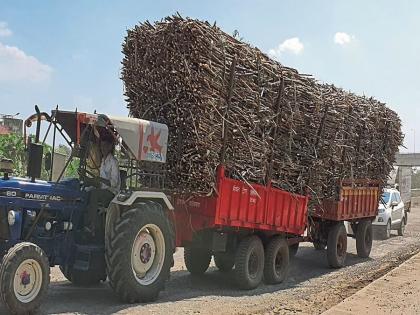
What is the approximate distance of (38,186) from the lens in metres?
7.10

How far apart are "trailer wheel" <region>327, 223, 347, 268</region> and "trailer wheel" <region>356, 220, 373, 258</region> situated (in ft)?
5.24

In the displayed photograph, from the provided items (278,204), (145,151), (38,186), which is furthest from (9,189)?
(278,204)

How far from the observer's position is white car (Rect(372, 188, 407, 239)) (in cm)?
1997

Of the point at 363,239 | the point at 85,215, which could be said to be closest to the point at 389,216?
the point at 363,239

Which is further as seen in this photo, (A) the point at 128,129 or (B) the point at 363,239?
(B) the point at 363,239

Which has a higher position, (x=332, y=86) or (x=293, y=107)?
(x=332, y=86)

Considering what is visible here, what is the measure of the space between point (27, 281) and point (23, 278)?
0.25ft

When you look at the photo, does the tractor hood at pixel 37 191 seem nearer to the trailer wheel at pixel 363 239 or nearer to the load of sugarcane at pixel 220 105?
the load of sugarcane at pixel 220 105

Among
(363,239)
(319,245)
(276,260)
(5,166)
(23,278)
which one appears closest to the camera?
(23,278)

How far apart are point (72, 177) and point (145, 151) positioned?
1.06 meters

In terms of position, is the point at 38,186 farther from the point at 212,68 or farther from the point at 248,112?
the point at 248,112

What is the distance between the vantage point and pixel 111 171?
7.86 metres

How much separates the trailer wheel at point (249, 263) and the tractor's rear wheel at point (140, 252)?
186 cm

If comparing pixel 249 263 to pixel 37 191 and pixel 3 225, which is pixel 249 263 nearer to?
pixel 37 191
